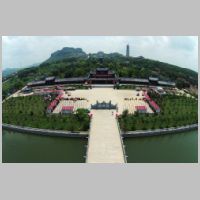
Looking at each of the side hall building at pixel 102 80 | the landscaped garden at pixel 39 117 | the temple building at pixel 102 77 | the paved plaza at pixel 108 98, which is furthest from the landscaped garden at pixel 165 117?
the temple building at pixel 102 77

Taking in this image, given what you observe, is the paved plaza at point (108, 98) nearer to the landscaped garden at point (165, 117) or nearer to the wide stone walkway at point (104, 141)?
the landscaped garden at point (165, 117)

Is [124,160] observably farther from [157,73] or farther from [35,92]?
[157,73]

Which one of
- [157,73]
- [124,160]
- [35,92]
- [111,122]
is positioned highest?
[157,73]

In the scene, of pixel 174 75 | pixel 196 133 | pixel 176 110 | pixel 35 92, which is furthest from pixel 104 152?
pixel 174 75

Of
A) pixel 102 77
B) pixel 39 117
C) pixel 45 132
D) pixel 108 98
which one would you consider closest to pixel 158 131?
pixel 45 132

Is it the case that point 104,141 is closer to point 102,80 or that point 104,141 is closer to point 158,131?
point 158,131
